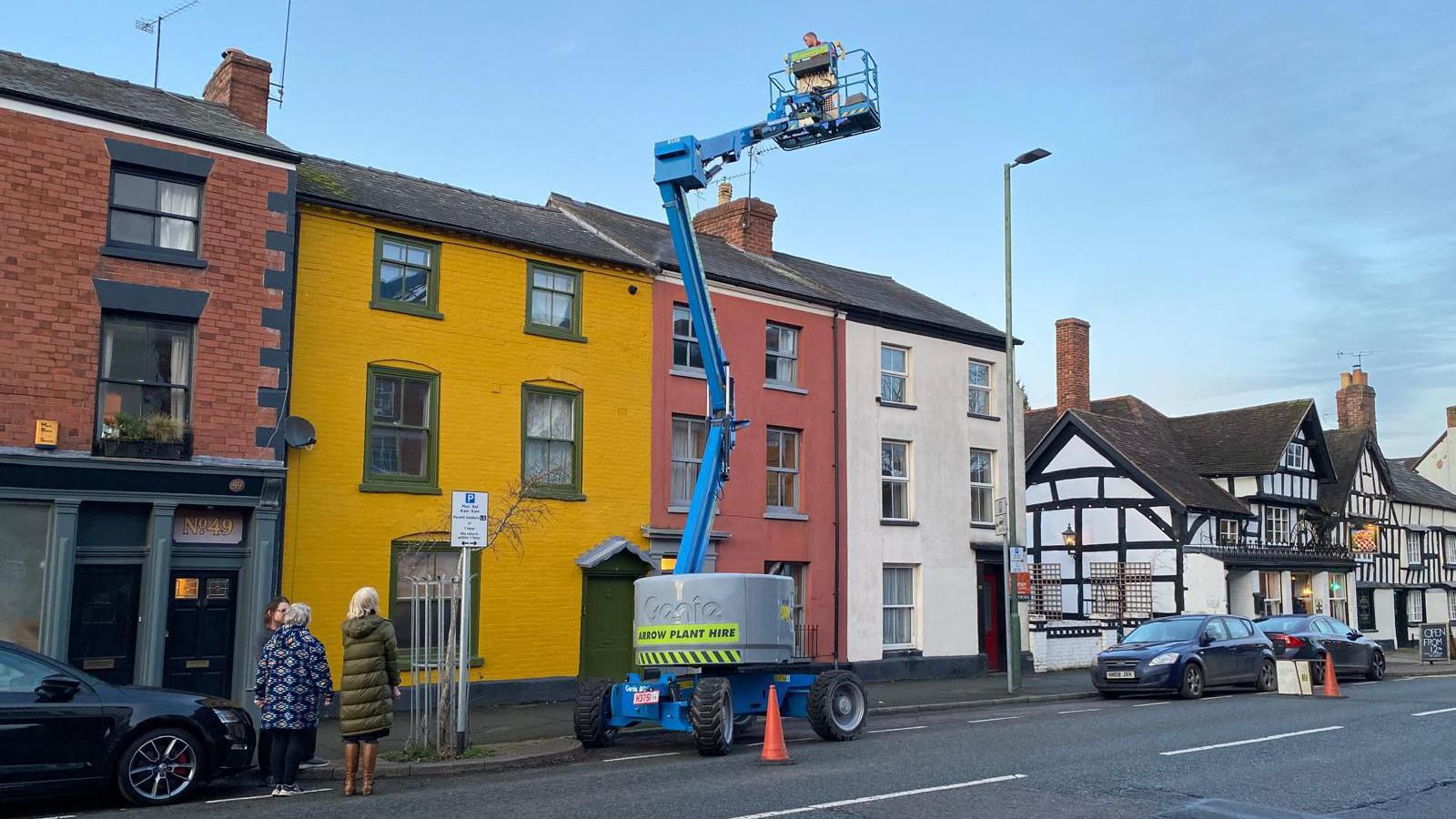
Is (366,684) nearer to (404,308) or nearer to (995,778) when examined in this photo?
(995,778)

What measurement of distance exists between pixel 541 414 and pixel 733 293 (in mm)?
5013

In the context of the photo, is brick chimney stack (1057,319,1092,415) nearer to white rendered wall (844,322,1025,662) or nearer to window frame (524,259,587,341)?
white rendered wall (844,322,1025,662)

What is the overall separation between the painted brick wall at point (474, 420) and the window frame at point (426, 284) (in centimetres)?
10

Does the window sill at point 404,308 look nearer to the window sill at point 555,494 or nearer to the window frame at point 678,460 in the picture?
the window sill at point 555,494

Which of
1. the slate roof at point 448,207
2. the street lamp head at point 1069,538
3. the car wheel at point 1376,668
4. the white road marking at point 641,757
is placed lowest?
the white road marking at point 641,757

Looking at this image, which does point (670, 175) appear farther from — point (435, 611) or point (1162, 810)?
point (1162, 810)

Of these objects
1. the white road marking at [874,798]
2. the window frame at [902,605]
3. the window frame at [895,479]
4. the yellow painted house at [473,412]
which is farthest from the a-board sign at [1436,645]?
the white road marking at [874,798]

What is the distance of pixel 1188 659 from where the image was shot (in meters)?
20.6

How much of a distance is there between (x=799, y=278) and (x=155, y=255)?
44.7 feet

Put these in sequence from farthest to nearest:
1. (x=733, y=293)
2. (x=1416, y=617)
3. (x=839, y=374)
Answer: (x=1416, y=617) → (x=839, y=374) → (x=733, y=293)

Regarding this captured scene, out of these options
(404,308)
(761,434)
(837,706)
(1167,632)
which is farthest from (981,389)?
(837,706)

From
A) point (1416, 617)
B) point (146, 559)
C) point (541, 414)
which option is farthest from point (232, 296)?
point (1416, 617)

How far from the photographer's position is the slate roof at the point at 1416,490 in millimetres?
45938

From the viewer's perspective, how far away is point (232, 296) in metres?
16.5
